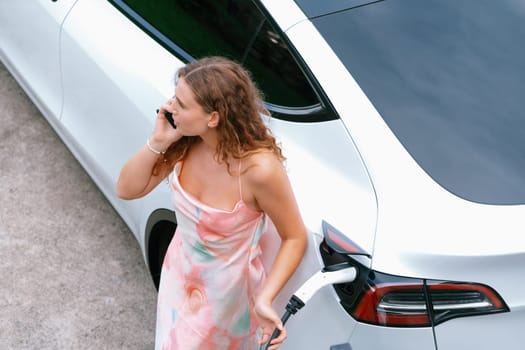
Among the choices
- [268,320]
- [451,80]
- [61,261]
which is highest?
[451,80]

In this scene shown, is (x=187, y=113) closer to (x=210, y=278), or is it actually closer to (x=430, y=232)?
(x=210, y=278)

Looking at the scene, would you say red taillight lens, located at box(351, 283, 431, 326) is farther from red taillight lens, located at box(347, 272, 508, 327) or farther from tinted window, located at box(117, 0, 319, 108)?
tinted window, located at box(117, 0, 319, 108)

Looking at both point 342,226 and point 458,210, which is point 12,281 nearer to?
point 342,226

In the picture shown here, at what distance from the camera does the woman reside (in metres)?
2.20

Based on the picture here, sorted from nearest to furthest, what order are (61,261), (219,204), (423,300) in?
1. (423,300)
2. (219,204)
3. (61,261)

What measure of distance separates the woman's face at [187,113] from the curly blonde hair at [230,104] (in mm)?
14

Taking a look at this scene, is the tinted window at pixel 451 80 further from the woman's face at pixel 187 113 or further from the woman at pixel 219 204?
the woman's face at pixel 187 113

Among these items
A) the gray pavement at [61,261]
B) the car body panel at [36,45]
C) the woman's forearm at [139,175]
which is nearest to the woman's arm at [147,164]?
the woman's forearm at [139,175]

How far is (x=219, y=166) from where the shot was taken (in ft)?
7.57

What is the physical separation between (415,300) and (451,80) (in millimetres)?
695

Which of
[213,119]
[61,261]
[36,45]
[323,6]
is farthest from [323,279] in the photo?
[36,45]

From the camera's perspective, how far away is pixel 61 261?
3.71m

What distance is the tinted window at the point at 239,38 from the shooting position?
2488 millimetres

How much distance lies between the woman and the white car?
0.11m
